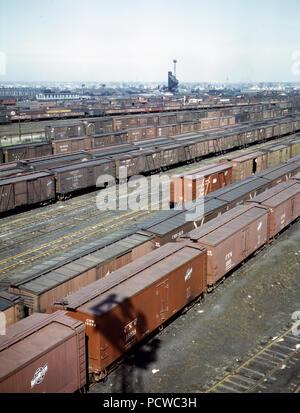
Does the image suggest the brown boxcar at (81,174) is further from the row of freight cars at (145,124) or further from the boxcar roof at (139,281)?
the row of freight cars at (145,124)

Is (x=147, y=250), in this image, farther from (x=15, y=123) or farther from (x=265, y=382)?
(x=15, y=123)

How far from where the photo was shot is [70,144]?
180 feet

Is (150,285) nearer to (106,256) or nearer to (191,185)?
(106,256)

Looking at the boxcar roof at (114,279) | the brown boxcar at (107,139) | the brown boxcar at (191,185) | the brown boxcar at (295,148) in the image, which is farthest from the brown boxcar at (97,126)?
the boxcar roof at (114,279)

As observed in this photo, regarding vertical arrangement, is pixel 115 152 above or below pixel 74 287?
above

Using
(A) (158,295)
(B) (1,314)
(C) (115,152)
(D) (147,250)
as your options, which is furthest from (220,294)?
(C) (115,152)

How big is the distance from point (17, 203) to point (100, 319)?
74.6ft

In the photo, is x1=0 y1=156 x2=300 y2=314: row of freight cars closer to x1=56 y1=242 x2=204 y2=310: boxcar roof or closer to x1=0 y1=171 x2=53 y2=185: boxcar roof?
x1=56 y1=242 x2=204 y2=310: boxcar roof

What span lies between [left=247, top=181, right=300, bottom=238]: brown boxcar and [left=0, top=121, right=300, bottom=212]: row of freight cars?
894 cm

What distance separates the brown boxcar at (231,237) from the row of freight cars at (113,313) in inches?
2.0

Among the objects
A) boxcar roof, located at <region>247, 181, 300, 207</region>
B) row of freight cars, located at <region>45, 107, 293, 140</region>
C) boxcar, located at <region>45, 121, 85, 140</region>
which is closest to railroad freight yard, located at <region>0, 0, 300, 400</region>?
boxcar roof, located at <region>247, 181, 300, 207</region>

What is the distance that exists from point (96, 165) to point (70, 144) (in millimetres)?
16644

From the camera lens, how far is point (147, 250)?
2094 cm
